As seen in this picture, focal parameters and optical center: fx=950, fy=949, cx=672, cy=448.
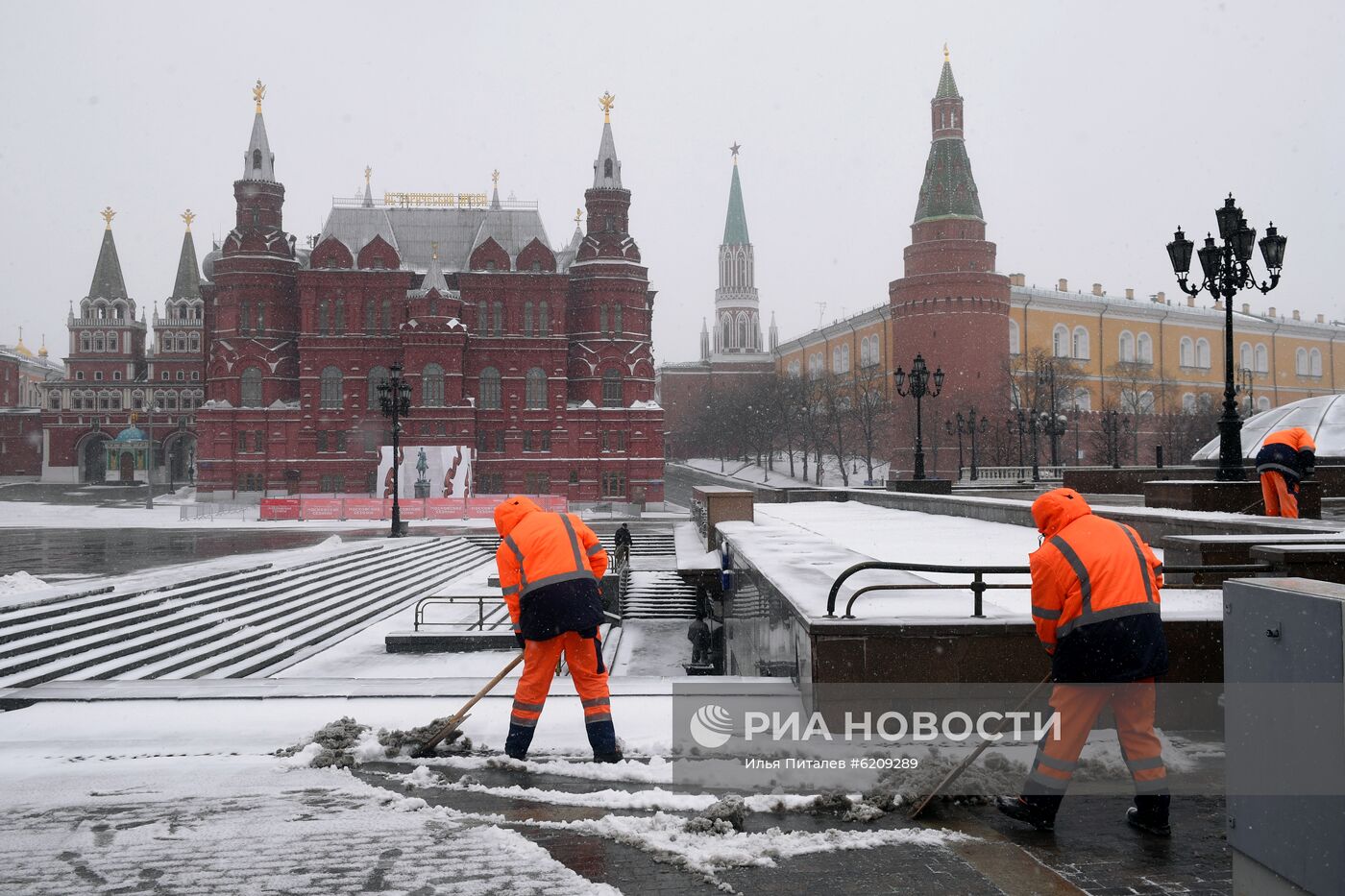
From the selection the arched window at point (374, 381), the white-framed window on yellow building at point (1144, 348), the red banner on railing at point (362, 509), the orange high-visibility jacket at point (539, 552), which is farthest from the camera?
the white-framed window on yellow building at point (1144, 348)

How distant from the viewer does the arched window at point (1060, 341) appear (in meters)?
76.1

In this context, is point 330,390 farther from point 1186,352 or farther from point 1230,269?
point 1186,352

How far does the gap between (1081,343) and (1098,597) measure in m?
80.4

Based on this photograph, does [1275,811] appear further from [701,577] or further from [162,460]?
[162,460]

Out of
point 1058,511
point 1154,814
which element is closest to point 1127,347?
point 1058,511

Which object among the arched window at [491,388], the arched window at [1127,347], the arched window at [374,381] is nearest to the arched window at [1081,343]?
the arched window at [1127,347]

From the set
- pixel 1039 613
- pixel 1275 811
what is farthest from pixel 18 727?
pixel 1275 811

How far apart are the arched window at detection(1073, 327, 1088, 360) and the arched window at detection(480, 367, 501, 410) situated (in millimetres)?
48650

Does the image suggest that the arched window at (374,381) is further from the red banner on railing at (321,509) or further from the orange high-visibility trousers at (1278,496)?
the orange high-visibility trousers at (1278,496)

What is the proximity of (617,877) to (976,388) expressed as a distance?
67.0 meters

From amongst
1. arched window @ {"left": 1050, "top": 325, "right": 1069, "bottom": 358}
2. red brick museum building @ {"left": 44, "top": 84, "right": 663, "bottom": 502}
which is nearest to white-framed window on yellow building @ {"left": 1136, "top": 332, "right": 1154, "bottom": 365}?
arched window @ {"left": 1050, "top": 325, "right": 1069, "bottom": 358}

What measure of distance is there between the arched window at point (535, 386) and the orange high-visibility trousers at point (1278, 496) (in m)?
47.6

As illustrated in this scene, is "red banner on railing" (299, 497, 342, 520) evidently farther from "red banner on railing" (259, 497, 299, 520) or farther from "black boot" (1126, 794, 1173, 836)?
"black boot" (1126, 794, 1173, 836)

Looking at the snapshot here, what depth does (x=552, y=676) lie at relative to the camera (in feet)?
19.1
